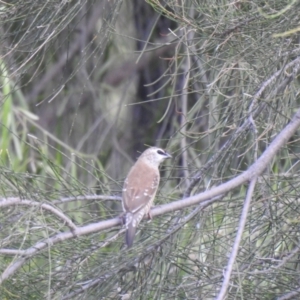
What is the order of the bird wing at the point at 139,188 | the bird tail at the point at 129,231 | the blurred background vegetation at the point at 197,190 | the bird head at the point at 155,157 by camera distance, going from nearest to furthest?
the blurred background vegetation at the point at 197,190
the bird tail at the point at 129,231
the bird wing at the point at 139,188
the bird head at the point at 155,157

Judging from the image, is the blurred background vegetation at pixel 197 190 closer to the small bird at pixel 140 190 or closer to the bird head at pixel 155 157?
the small bird at pixel 140 190

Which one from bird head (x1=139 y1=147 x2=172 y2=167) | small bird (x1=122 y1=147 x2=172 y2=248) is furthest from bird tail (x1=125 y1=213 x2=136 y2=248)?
bird head (x1=139 y1=147 x2=172 y2=167)

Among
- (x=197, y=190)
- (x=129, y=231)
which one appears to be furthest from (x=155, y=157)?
(x=129, y=231)

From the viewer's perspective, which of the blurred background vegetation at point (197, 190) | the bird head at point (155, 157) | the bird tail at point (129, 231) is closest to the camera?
the blurred background vegetation at point (197, 190)

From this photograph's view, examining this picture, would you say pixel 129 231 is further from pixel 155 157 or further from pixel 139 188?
pixel 155 157

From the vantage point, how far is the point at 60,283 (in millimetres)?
2479

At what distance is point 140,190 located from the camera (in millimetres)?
2922

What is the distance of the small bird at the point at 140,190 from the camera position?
2.57 m

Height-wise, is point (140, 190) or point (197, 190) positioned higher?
point (197, 190)

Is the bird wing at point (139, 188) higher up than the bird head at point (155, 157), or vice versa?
the bird wing at point (139, 188)

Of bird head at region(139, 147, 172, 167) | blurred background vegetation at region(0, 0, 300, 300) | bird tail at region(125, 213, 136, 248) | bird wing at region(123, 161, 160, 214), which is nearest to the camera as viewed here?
blurred background vegetation at region(0, 0, 300, 300)

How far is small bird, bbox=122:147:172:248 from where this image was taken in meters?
2.57

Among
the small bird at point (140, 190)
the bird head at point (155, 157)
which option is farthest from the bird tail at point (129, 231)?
the bird head at point (155, 157)

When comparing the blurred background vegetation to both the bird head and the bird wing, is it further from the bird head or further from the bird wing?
the bird head
